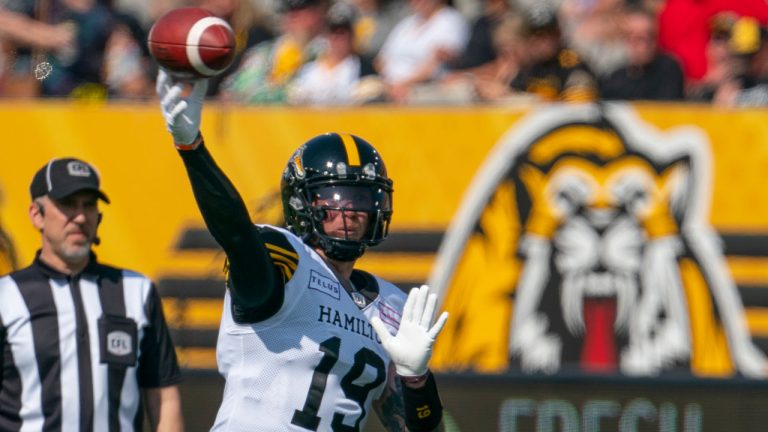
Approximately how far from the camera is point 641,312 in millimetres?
7621

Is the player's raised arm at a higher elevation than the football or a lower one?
lower

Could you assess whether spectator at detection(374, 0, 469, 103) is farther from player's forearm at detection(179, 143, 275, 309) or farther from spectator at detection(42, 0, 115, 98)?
player's forearm at detection(179, 143, 275, 309)

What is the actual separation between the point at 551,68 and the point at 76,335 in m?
3.70

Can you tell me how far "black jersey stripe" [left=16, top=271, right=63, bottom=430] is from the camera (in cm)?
518

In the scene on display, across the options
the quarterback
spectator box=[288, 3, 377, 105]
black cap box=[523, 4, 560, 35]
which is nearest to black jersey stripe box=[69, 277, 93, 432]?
the quarterback

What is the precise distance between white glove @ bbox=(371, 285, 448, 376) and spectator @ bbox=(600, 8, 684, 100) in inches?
182

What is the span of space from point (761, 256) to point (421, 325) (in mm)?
4304

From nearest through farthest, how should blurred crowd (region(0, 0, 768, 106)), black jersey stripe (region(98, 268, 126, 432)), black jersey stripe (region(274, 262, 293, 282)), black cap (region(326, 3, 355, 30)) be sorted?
black jersey stripe (region(274, 262, 293, 282)) < black jersey stripe (region(98, 268, 126, 432)) < blurred crowd (region(0, 0, 768, 106)) < black cap (region(326, 3, 355, 30))

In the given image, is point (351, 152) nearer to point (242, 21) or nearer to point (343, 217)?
point (343, 217)

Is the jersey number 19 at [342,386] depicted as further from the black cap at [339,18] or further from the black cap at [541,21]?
the black cap at [339,18]

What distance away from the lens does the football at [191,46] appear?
139 inches

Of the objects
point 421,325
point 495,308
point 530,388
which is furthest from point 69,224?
point 495,308

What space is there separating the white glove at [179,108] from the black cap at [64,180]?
6.57 ft

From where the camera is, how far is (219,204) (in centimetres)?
359
